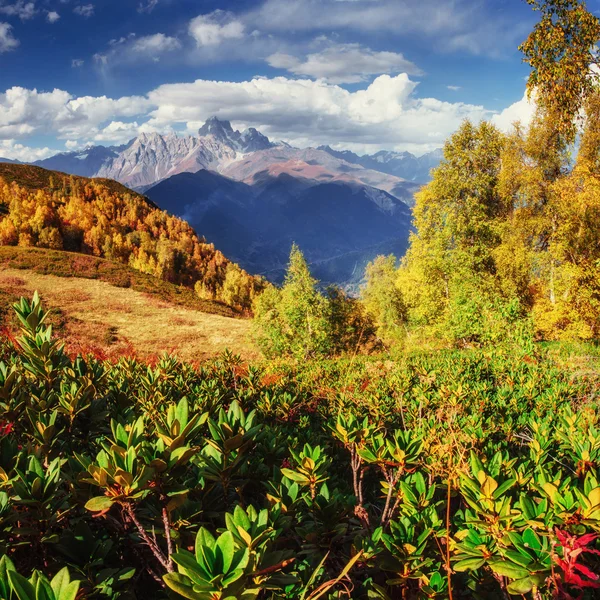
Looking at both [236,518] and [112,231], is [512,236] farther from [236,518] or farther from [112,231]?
[112,231]

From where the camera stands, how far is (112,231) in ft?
285

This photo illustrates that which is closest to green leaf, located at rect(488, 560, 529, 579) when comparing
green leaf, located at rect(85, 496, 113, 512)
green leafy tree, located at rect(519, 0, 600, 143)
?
green leaf, located at rect(85, 496, 113, 512)

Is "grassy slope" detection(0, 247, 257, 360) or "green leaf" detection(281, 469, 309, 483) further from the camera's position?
"grassy slope" detection(0, 247, 257, 360)

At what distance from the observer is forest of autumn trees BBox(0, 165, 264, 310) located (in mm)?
67875

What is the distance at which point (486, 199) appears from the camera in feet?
69.6

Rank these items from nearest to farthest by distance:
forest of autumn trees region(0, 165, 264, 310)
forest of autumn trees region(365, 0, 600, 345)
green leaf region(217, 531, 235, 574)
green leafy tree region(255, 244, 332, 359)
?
green leaf region(217, 531, 235, 574) < forest of autumn trees region(365, 0, 600, 345) < green leafy tree region(255, 244, 332, 359) < forest of autumn trees region(0, 165, 264, 310)

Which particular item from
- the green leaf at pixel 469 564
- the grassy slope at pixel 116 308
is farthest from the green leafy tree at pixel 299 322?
the green leaf at pixel 469 564

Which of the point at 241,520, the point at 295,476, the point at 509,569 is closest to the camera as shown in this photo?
the point at 241,520

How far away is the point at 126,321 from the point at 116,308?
3.86 meters

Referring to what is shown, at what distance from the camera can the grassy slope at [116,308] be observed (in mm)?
29578

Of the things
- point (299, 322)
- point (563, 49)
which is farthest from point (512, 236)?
point (299, 322)

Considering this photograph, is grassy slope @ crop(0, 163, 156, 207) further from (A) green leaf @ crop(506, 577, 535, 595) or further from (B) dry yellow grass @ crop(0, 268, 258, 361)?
(A) green leaf @ crop(506, 577, 535, 595)

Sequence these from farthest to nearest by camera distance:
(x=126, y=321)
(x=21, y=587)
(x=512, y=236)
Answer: (x=126, y=321) < (x=512, y=236) < (x=21, y=587)

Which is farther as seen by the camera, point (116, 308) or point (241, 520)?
point (116, 308)
